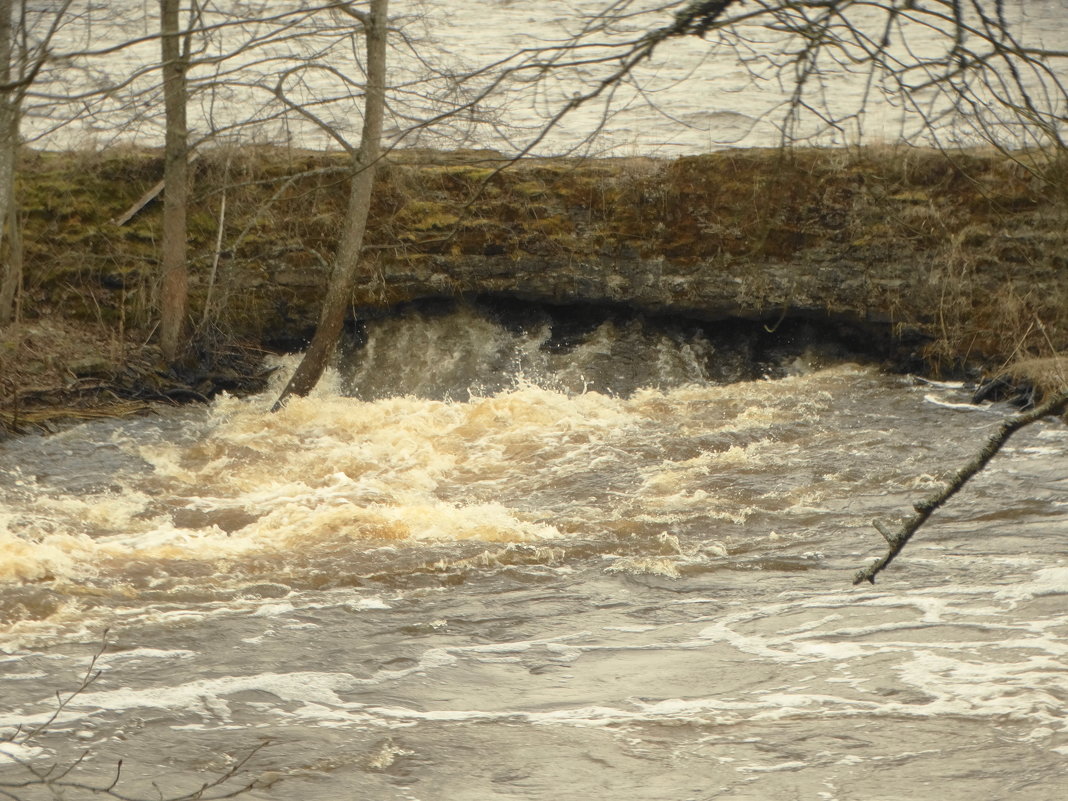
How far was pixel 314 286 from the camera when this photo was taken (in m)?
14.3

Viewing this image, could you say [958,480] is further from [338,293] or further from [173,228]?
[173,228]

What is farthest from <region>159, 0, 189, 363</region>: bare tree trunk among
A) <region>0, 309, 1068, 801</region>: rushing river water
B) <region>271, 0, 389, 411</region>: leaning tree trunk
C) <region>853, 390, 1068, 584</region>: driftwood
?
<region>853, 390, 1068, 584</region>: driftwood

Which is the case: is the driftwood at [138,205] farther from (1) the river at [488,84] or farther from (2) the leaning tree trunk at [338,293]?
(2) the leaning tree trunk at [338,293]

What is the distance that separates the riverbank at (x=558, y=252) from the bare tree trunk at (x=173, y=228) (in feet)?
0.91

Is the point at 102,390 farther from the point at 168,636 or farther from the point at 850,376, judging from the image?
the point at 850,376

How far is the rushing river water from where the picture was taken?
5.34 meters

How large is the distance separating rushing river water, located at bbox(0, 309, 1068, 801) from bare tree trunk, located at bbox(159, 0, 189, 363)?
1192mm

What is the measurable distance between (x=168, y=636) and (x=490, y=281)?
313 inches

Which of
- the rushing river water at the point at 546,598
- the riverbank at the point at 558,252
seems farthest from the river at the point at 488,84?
the rushing river water at the point at 546,598

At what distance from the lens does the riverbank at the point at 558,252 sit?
13.6 metres

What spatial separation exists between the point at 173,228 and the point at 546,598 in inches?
308

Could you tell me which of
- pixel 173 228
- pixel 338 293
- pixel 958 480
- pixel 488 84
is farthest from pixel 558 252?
pixel 958 480

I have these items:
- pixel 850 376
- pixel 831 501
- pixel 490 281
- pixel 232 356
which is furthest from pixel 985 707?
pixel 232 356

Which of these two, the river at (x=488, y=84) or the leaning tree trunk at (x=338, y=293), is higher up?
the river at (x=488, y=84)
